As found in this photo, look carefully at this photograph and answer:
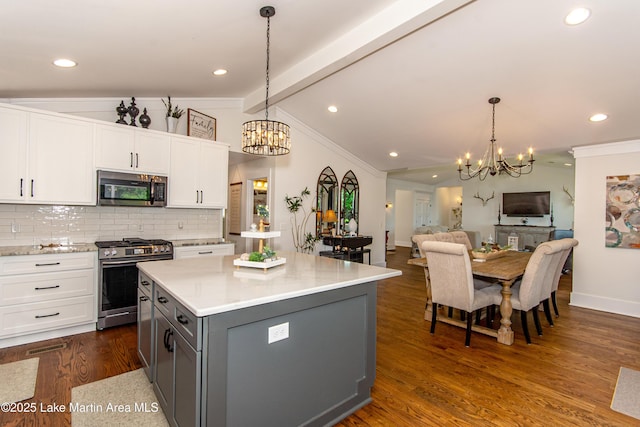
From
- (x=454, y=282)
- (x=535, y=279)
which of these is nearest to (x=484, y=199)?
(x=535, y=279)

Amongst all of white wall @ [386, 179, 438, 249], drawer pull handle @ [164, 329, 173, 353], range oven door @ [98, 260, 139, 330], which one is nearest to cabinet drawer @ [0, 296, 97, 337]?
range oven door @ [98, 260, 139, 330]

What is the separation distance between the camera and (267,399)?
164 cm

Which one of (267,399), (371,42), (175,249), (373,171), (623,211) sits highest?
(371,42)

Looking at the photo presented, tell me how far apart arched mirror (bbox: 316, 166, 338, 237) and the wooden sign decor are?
220 cm

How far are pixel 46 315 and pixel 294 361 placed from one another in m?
2.89

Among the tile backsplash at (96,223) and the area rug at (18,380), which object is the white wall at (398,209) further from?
the area rug at (18,380)

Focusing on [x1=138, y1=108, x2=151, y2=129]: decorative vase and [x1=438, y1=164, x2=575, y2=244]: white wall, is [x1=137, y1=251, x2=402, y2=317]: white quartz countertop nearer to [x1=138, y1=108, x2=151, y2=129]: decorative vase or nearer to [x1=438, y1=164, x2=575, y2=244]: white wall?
[x1=138, y1=108, x2=151, y2=129]: decorative vase

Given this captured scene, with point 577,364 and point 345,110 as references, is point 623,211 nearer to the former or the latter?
point 577,364

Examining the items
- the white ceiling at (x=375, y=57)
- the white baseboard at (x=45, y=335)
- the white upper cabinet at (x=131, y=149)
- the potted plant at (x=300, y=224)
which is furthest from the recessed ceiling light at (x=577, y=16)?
the white baseboard at (x=45, y=335)

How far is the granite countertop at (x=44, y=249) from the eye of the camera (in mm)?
3002

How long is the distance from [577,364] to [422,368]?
1.45m

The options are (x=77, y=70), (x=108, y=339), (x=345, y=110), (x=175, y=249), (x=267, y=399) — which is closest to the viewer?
(x=267, y=399)

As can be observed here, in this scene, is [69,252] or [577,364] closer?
[577,364]

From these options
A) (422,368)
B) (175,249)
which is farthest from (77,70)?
(422,368)
